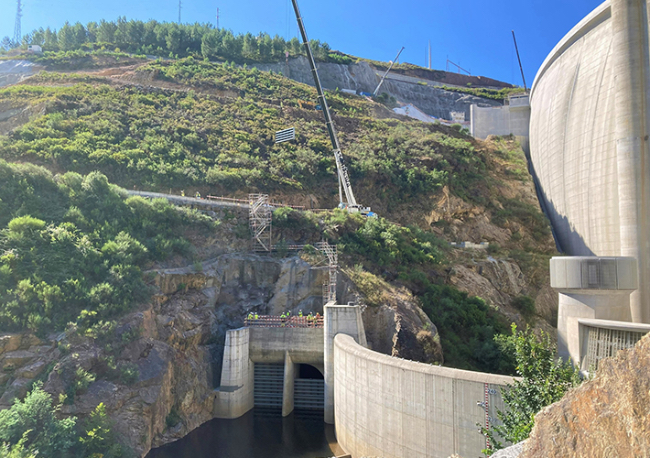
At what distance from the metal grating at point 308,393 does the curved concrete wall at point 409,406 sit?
4.47 metres

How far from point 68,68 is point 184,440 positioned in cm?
6441

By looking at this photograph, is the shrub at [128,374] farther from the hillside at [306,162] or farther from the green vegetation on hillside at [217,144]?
the green vegetation on hillside at [217,144]

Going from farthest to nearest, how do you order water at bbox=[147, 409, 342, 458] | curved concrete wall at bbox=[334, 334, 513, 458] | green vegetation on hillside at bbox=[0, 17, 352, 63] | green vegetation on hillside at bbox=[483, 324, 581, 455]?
green vegetation on hillside at bbox=[0, 17, 352, 63] < water at bbox=[147, 409, 342, 458] < curved concrete wall at bbox=[334, 334, 513, 458] < green vegetation on hillside at bbox=[483, 324, 581, 455]

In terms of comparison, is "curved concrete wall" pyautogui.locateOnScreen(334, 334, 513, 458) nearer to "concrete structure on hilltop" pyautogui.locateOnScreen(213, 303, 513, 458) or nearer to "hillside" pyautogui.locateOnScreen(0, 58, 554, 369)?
"concrete structure on hilltop" pyautogui.locateOnScreen(213, 303, 513, 458)

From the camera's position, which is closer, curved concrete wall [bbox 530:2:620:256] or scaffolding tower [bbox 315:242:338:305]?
scaffolding tower [bbox 315:242:338:305]

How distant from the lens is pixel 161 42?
85.9 m


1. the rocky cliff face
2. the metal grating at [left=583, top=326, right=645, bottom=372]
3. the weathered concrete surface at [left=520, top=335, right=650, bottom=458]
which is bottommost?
the metal grating at [left=583, top=326, right=645, bottom=372]

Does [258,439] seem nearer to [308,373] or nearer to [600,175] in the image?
[308,373]

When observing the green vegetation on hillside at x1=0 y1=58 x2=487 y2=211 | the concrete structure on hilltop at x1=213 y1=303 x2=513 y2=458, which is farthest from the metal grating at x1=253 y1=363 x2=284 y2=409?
the green vegetation on hillside at x1=0 y1=58 x2=487 y2=211

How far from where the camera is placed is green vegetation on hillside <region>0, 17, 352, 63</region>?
82.6 m

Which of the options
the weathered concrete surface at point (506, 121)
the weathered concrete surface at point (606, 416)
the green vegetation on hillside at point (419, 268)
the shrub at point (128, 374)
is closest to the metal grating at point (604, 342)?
the green vegetation on hillside at point (419, 268)

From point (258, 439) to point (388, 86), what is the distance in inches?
3318

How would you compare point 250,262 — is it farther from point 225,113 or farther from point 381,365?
point 225,113

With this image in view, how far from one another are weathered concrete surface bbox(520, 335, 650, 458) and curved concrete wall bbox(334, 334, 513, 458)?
23.7 ft
